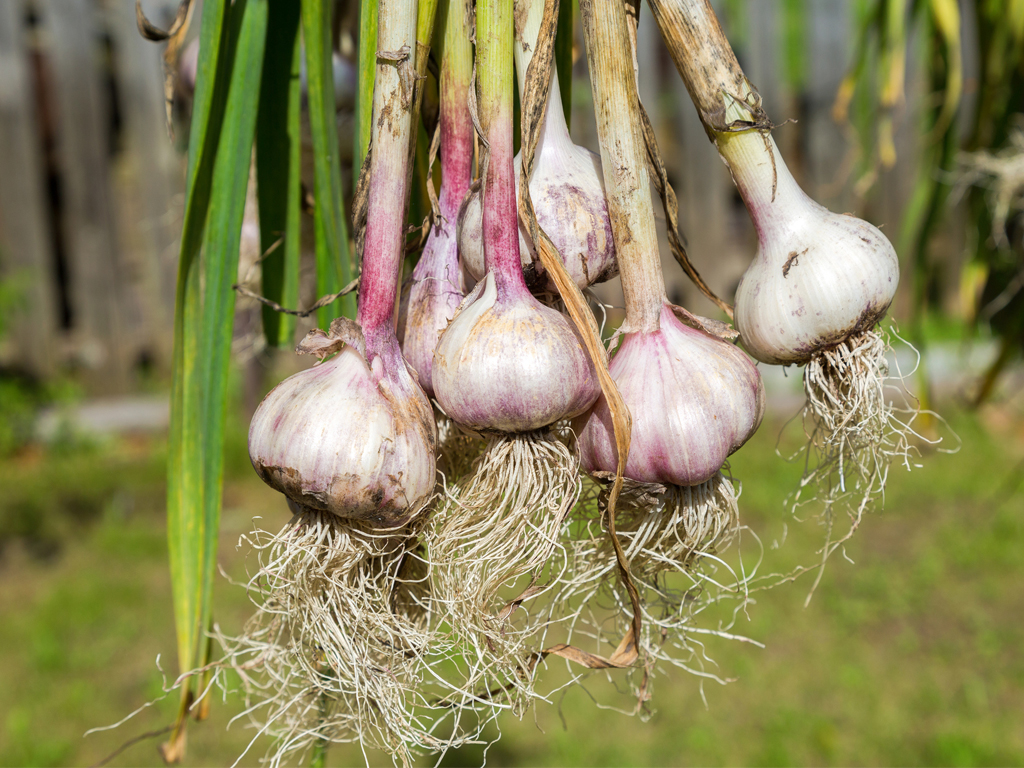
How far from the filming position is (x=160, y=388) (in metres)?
3.37

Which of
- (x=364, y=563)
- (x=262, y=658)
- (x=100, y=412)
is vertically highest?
(x=364, y=563)

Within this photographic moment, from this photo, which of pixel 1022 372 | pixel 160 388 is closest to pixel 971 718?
pixel 1022 372

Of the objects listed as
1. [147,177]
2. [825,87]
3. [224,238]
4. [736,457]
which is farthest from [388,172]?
[825,87]

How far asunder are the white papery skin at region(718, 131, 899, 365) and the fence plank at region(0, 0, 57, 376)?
3140mm

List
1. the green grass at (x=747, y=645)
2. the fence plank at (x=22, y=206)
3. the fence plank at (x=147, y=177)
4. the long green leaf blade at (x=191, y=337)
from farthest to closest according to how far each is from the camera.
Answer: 1. the fence plank at (x=147, y=177)
2. the fence plank at (x=22, y=206)
3. the green grass at (x=747, y=645)
4. the long green leaf blade at (x=191, y=337)

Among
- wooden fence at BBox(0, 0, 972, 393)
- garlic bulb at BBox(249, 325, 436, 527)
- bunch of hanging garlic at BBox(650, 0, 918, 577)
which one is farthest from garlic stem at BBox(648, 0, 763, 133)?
wooden fence at BBox(0, 0, 972, 393)

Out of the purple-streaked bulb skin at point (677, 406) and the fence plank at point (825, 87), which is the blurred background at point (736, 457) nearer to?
the fence plank at point (825, 87)

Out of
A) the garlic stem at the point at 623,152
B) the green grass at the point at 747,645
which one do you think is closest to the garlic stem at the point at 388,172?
the garlic stem at the point at 623,152

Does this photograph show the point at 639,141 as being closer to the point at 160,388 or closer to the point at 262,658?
the point at 262,658

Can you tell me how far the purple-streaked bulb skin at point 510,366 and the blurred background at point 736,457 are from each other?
0.74ft

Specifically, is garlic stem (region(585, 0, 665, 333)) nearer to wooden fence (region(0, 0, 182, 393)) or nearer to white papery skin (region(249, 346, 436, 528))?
white papery skin (region(249, 346, 436, 528))

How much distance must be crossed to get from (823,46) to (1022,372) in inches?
60.3

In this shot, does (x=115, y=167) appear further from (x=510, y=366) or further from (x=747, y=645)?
(x=510, y=366)

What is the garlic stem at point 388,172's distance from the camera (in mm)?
444
